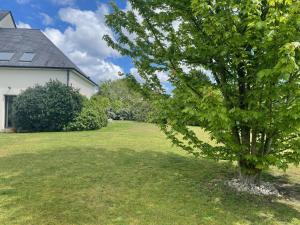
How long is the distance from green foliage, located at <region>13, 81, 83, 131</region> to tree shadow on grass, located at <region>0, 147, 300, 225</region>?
929 cm

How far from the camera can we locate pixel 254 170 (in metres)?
6.46

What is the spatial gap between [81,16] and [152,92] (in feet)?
66.0

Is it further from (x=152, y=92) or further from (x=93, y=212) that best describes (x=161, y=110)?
(x=93, y=212)

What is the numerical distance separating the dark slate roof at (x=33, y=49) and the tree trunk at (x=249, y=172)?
54.0 feet

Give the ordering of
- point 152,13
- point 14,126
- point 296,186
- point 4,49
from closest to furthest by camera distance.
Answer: point 152,13 < point 296,186 < point 14,126 < point 4,49

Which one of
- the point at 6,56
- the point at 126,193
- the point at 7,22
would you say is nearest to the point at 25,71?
the point at 6,56

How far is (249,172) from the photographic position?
6.46m

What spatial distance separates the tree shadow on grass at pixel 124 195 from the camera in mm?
5070

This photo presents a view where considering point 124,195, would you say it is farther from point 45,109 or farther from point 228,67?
point 45,109

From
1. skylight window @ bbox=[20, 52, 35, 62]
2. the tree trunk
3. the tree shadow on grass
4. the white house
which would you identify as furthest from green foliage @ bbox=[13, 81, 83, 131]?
the tree trunk

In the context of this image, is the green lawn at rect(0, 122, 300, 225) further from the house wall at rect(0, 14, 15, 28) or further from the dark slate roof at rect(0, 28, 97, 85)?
the house wall at rect(0, 14, 15, 28)

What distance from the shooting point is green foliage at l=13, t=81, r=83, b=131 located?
1817cm

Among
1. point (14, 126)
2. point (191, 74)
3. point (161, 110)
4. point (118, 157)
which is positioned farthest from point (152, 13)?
point (14, 126)

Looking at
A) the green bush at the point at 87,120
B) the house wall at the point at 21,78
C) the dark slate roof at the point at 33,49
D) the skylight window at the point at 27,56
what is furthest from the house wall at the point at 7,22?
the green bush at the point at 87,120
